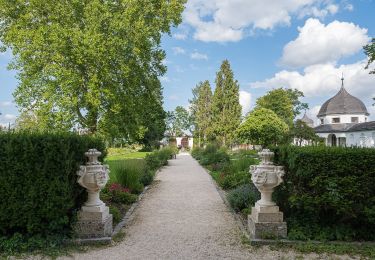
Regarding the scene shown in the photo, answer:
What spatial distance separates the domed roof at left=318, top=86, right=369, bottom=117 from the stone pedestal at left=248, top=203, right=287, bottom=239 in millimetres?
58484

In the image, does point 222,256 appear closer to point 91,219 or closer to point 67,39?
point 91,219

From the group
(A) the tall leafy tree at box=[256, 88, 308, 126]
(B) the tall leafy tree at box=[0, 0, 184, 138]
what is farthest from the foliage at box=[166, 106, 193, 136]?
(B) the tall leafy tree at box=[0, 0, 184, 138]

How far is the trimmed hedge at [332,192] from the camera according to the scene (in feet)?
18.5

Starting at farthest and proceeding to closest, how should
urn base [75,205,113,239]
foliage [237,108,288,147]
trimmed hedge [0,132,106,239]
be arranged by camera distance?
foliage [237,108,288,147]
urn base [75,205,113,239]
trimmed hedge [0,132,106,239]

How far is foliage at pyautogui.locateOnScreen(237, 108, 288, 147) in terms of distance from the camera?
125ft

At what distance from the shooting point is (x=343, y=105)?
58.9m

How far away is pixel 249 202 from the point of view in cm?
823

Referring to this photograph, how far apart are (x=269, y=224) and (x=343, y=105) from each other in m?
59.3

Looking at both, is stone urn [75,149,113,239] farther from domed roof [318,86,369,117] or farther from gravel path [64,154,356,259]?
domed roof [318,86,369,117]

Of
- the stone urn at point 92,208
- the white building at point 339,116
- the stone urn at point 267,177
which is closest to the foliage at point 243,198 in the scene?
the stone urn at point 267,177

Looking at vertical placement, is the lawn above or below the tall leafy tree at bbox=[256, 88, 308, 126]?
below

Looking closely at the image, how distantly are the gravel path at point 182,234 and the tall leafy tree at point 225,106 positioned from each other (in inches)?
1714

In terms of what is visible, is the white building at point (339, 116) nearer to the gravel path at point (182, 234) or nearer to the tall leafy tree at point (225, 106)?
the tall leafy tree at point (225, 106)

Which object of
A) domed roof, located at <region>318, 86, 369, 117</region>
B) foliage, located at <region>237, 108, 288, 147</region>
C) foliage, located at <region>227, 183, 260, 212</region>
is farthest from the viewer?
domed roof, located at <region>318, 86, 369, 117</region>
